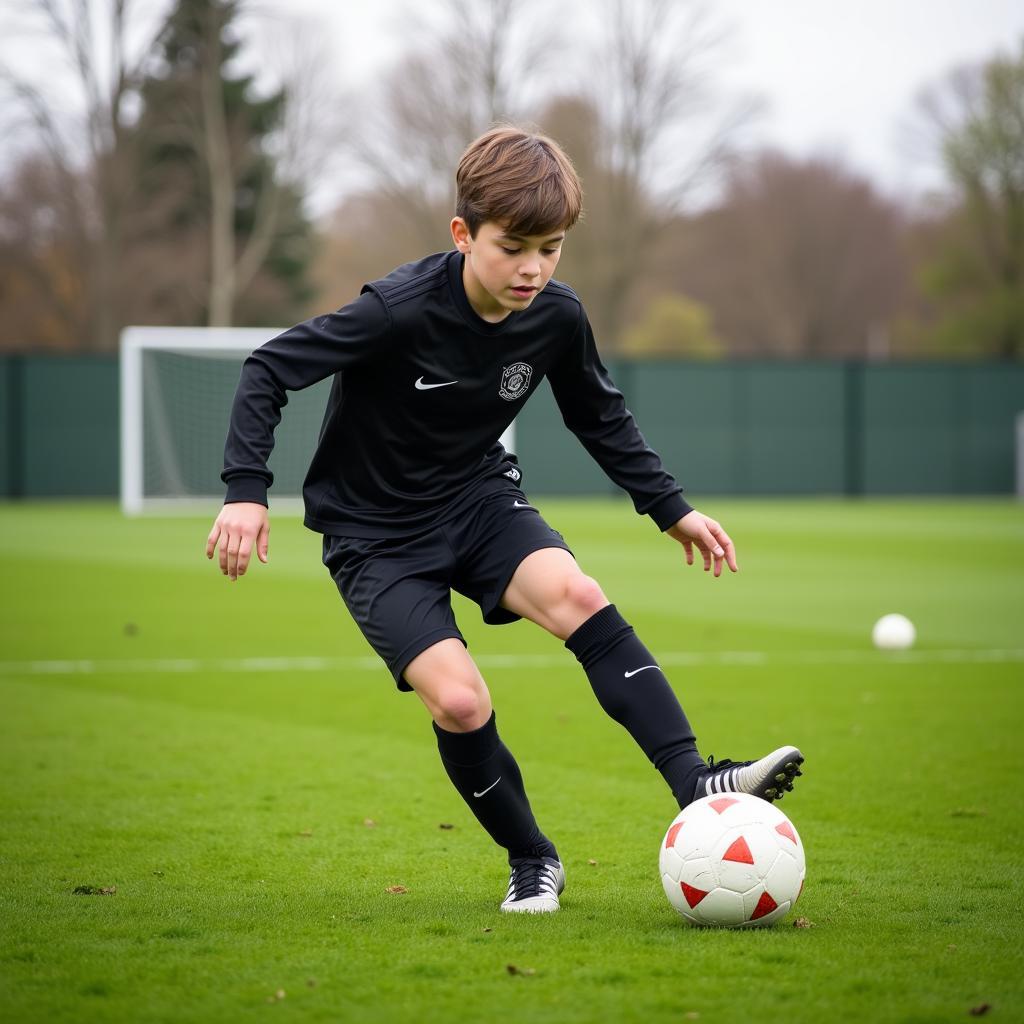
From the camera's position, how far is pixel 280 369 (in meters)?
4.03

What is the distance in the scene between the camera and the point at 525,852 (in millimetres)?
4262

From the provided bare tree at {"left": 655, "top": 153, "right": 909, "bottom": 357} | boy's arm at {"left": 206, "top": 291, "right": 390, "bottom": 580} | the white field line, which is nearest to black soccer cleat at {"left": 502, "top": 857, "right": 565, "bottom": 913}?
boy's arm at {"left": 206, "top": 291, "right": 390, "bottom": 580}

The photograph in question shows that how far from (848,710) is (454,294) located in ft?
14.6

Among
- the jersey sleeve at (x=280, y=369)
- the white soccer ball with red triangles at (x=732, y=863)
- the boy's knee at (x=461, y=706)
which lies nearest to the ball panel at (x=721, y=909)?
the white soccer ball with red triangles at (x=732, y=863)

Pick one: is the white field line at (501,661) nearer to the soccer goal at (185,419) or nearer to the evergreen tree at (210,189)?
the soccer goal at (185,419)

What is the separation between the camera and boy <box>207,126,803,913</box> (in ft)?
13.0

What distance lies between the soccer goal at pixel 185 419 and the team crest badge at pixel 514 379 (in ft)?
66.7

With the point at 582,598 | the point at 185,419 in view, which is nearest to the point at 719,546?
the point at 582,598

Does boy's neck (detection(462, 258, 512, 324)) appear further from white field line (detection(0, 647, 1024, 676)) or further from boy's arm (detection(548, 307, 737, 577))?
white field line (detection(0, 647, 1024, 676))

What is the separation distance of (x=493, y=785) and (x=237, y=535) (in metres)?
1.00

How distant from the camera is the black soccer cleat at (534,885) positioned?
13.5 feet

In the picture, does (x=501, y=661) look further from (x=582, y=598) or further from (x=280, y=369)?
(x=280, y=369)

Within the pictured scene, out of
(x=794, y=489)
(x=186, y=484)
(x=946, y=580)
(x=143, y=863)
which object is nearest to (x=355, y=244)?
(x=794, y=489)

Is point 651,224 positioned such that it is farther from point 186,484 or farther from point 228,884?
point 228,884
